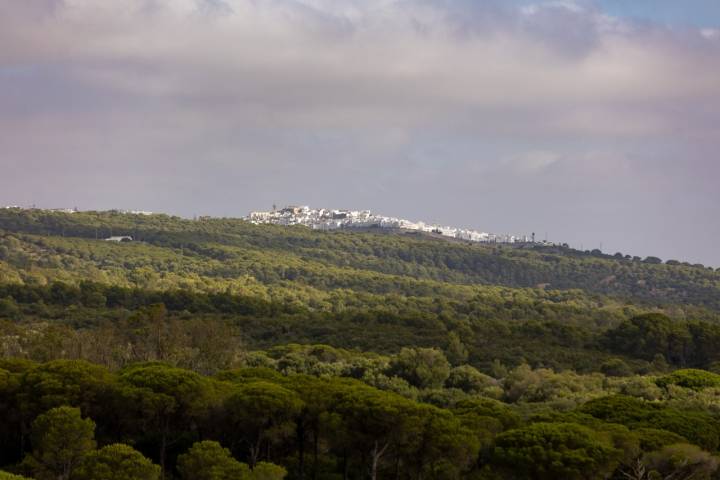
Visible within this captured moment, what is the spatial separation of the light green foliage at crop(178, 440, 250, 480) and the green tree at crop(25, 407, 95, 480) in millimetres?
3854

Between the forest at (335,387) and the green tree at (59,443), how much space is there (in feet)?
0.19

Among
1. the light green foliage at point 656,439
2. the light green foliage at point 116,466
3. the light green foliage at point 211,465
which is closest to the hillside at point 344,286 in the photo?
the light green foliage at point 656,439

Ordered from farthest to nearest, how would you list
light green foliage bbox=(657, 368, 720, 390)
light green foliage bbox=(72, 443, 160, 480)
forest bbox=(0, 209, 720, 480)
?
1. light green foliage bbox=(657, 368, 720, 390)
2. forest bbox=(0, 209, 720, 480)
3. light green foliage bbox=(72, 443, 160, 480)

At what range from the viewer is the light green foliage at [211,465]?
2850 cm

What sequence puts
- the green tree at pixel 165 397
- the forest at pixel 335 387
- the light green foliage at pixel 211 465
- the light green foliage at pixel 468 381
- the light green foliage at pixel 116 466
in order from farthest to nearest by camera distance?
1. the light green foliage at pixel 468 381
2. the green tree at pixel 165 397
3. the forest at pixel 335 387
4. the light green foliage at pixel 211 465
5. the light green foliage at pixel 116 466

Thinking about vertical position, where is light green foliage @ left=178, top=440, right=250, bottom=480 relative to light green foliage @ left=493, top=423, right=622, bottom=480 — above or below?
below

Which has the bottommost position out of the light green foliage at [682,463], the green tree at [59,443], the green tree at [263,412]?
the green tree at [59,443]

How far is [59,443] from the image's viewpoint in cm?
3030

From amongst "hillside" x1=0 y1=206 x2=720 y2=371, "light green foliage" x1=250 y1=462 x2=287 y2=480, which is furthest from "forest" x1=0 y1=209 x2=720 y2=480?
"hillside" x1=0 y1=206 x2=720 y2=371

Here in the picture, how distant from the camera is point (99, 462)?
Answer: 2783cm

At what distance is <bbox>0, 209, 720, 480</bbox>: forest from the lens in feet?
99.2

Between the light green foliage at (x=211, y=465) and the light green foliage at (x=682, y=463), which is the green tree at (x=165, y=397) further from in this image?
the light green foliage at (x=682, y=463)

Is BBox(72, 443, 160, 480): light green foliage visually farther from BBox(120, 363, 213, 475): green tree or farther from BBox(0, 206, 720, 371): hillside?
BBox(0, 206, 720, 371): hillside

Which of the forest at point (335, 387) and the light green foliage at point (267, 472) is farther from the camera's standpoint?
the forest at point (335, 387)
